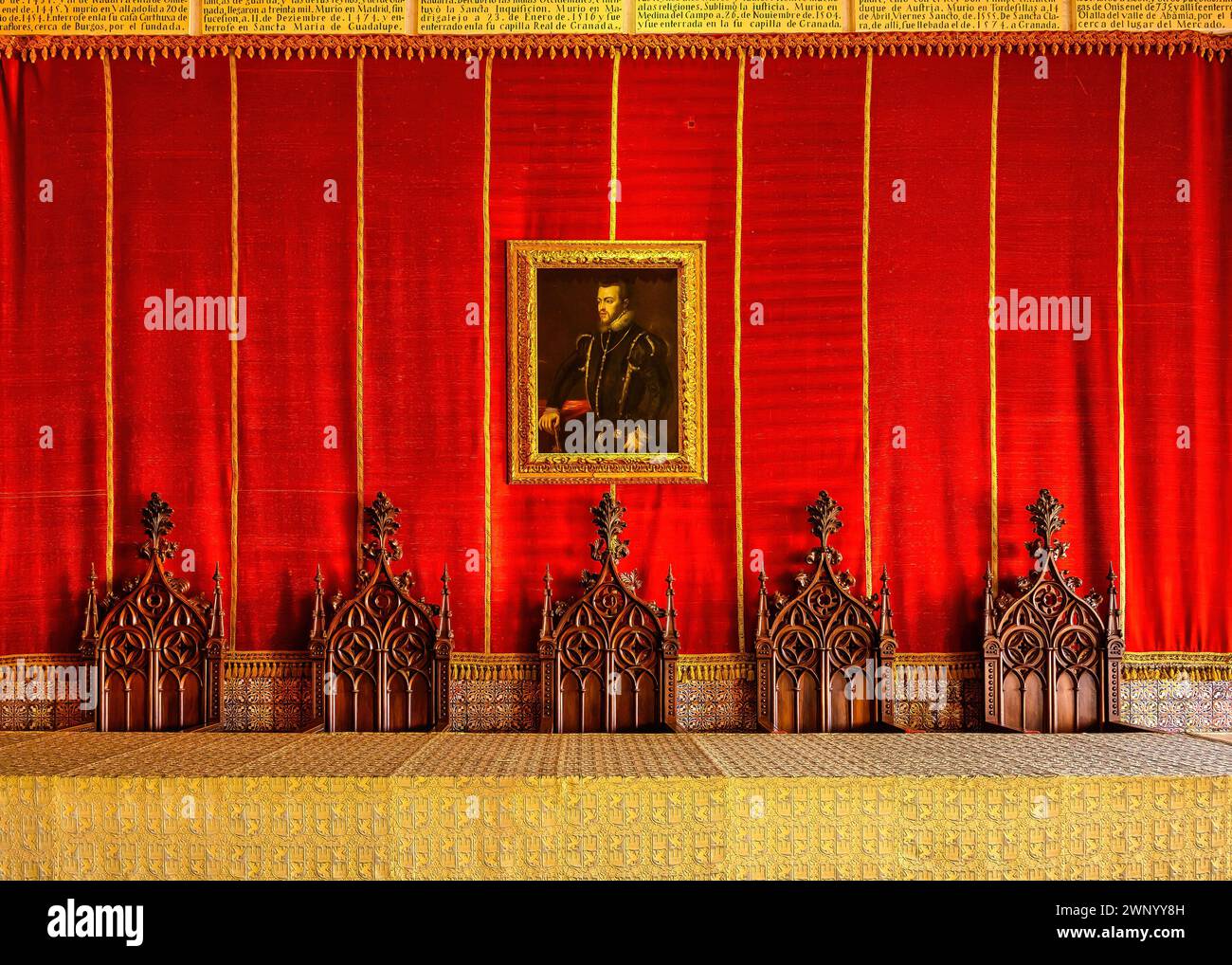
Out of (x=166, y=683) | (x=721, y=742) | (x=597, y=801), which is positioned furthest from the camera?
(x=166, y=683)

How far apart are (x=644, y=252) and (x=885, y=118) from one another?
140 cm

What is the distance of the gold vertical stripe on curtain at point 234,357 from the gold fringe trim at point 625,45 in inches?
12.0

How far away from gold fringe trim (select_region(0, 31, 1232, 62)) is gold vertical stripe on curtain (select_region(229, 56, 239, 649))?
0.31 meters

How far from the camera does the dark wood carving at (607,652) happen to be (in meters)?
4.43

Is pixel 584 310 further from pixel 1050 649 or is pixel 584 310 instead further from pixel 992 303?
pixel 1050 649

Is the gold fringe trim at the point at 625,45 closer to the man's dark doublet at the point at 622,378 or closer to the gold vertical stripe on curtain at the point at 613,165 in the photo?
the gold vertical stripe on curtain at the point at 613,165

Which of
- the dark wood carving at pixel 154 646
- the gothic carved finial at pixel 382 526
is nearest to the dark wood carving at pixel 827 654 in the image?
the gothic carved finial at pixel 382 526

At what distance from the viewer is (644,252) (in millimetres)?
4555

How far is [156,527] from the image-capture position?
4.40 meters

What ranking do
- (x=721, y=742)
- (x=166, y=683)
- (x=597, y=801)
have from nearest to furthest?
(x=597, y=801) → (x=721, y=742) → (x=166, y=683)

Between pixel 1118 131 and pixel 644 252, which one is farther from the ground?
pixel 1118 131

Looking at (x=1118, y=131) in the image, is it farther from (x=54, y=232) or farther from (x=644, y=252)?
(x=54, y=232)

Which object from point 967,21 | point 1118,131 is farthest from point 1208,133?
point 967,21
